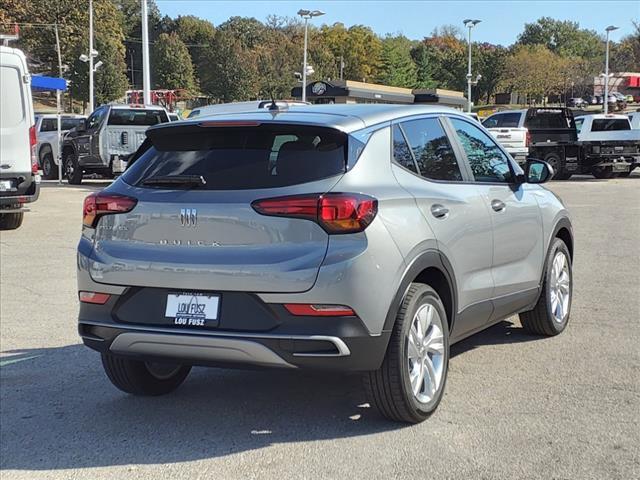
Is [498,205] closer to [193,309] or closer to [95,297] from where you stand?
[193,309]

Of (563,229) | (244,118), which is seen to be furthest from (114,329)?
(563,229)

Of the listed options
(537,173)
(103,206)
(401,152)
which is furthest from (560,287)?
(103,206)

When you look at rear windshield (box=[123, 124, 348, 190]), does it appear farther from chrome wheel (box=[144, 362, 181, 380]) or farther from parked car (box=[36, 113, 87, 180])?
parked car (box=[36, 113, 87, 180])

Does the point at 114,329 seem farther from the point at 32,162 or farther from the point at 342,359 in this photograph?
the point at 32,162

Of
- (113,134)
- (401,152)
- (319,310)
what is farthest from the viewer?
(113,134)

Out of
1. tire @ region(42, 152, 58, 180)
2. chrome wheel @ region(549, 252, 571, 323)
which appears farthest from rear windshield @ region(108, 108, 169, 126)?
chrome wheel @ region(549, 252, 571, 323)

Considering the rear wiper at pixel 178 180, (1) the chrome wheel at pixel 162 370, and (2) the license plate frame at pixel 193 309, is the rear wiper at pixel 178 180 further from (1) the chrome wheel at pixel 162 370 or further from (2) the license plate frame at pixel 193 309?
(1) the chrome wheel at pixel 162 370

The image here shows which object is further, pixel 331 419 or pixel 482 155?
pixel 482 155

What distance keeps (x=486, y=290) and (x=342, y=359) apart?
62.2 inches

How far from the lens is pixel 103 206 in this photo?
4.36m

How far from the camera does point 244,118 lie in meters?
4.37

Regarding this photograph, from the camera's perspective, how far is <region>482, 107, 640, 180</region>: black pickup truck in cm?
2378

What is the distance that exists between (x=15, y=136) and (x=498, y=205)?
9.90m

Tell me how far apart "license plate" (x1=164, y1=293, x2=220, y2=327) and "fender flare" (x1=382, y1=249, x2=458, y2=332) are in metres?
0.86
